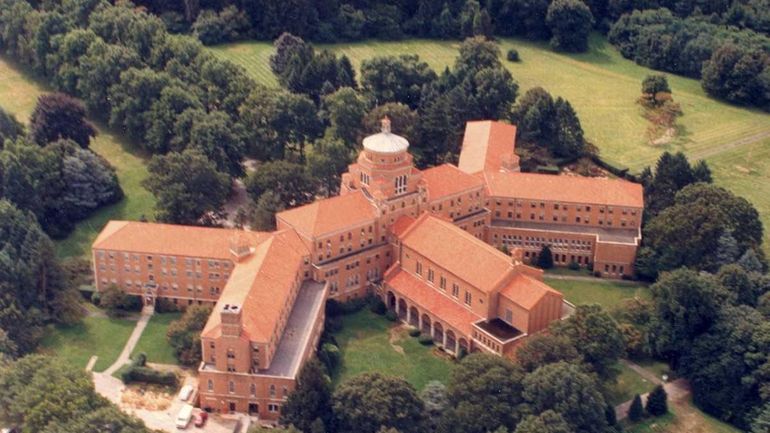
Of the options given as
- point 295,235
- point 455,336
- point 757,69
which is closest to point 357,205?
point 295,235

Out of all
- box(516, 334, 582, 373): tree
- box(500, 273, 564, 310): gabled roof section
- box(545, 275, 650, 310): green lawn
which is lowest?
box(545, 275, 650, 310): green lawn

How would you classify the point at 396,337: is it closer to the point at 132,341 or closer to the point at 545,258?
the point at 545,258

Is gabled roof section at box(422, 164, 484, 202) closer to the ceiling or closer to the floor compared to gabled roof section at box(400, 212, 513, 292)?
closer to the ceiling

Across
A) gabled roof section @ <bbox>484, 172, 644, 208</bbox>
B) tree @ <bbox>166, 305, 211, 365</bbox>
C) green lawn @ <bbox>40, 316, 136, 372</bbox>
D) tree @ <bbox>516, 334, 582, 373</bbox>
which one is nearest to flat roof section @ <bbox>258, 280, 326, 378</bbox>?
tree @ <bbox>166, 305, 211, 365</bbox>

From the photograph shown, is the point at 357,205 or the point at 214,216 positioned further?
the point at 214,216

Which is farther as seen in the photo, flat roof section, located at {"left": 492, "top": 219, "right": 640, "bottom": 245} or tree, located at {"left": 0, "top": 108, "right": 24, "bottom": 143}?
tree, located at {"left": 0, "top": 108, "right": 24, "bottom": 143}

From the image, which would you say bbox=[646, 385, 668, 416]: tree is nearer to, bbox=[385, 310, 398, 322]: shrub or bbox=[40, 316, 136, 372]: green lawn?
bbox=[385, 310, 398, 322]: shrub

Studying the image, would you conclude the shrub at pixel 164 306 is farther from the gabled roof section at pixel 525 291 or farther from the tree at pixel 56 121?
the gabled roof section at pixel 525 291

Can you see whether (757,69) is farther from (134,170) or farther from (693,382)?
(134,170)
